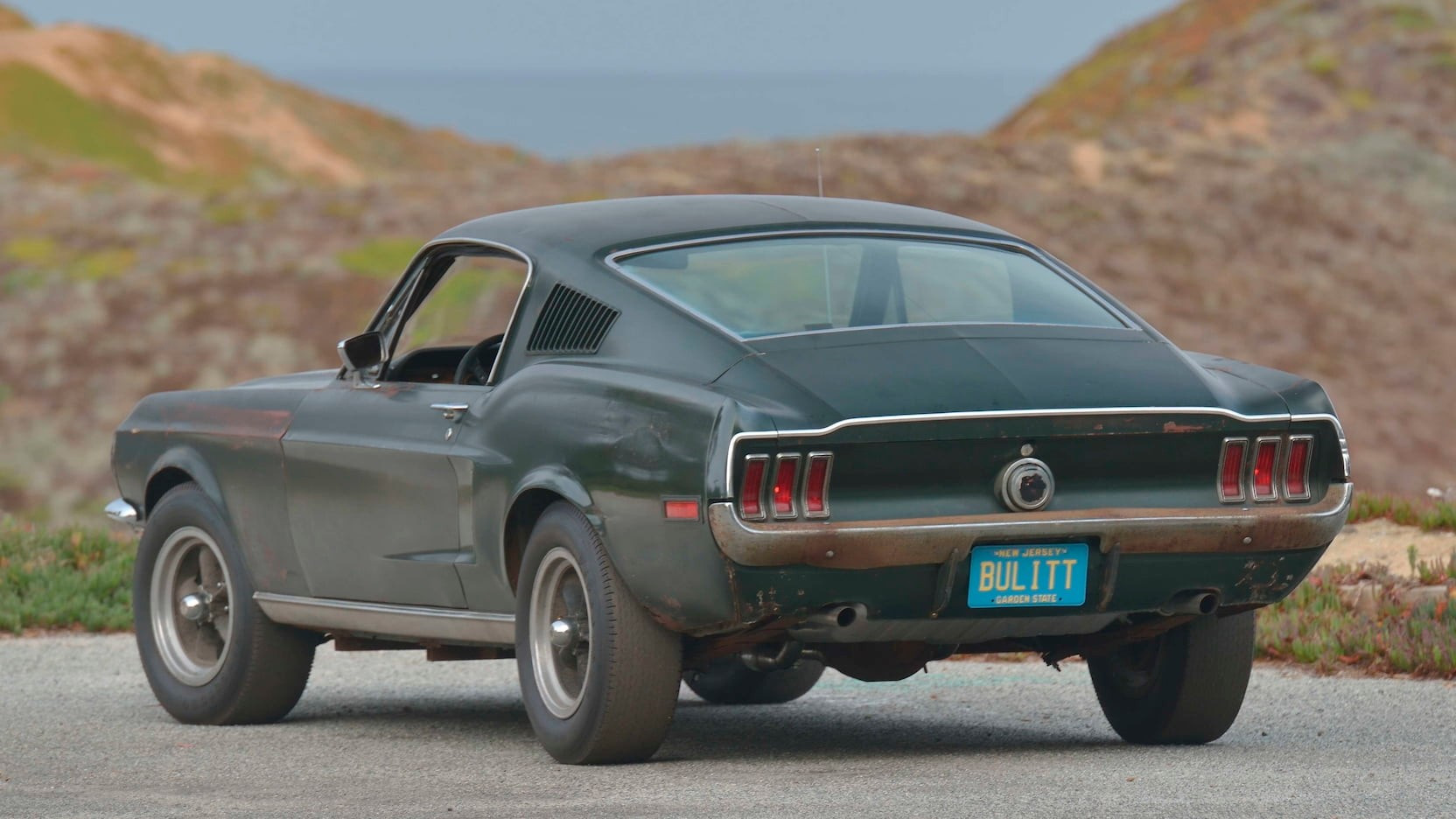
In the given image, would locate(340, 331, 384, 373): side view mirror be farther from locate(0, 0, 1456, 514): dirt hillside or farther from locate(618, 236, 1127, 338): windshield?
locate(0, 0, 1456, 514): dirt hillside

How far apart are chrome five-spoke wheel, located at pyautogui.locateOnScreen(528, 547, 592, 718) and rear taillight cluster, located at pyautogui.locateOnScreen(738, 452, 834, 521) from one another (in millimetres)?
825

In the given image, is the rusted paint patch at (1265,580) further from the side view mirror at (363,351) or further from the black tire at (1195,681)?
the side view mirror at (363,351)

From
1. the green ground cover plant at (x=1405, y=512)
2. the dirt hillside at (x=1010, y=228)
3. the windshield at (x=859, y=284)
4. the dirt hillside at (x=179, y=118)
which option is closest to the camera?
the windshield at (x=859, y=284)

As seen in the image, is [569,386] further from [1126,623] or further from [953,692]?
[953,692]

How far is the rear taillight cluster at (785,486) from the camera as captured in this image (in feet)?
18.9

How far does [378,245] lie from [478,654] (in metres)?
23.6

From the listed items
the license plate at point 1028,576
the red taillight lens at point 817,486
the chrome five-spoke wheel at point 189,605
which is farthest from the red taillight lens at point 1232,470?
the chrome five-spoke wheel at point 189,605

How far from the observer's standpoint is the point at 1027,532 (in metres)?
5.98

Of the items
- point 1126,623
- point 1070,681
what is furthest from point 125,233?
point 1126,623

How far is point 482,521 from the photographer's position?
675 cm

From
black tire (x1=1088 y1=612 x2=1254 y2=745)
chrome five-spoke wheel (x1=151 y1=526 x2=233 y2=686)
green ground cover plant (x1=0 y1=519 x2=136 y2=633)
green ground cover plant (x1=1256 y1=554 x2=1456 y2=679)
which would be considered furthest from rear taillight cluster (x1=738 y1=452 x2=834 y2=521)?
green ground cover plant (x1=0 y1=519 x2=136 y2=633)

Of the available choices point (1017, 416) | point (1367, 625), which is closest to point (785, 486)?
point (1017, 416)

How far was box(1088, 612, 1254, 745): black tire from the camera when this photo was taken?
692cm

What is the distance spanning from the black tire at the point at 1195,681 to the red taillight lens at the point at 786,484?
1.73m
